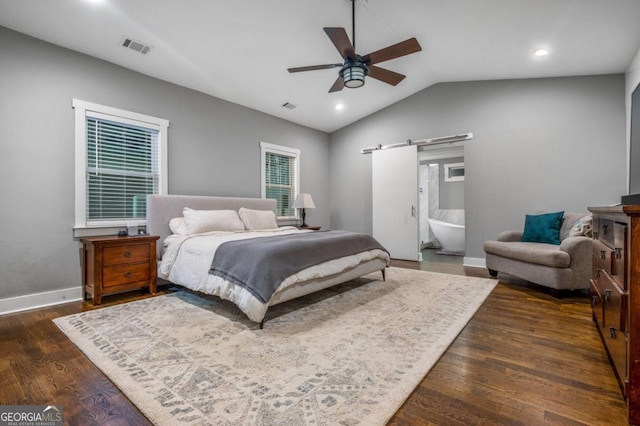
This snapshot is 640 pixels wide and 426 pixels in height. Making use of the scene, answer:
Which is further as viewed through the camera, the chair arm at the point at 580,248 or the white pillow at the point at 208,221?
the white pillow at the point at 208,221

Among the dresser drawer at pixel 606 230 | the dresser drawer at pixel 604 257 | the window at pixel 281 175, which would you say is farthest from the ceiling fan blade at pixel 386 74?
the window at pixel 281 175

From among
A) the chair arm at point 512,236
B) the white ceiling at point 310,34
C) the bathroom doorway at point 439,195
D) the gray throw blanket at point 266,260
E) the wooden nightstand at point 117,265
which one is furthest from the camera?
the bathroom doorway at point 439,195

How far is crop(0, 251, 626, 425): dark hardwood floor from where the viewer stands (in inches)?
56.2

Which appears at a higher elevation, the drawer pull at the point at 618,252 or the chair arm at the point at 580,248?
the drawer pull at the point at 618,252

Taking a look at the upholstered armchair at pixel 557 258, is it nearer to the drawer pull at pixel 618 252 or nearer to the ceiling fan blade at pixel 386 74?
the drawer pull at pixel 618 252

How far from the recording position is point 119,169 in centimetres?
377

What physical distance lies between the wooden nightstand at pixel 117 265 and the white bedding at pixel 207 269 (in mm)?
180

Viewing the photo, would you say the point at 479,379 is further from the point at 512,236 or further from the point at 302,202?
the point at 302,202

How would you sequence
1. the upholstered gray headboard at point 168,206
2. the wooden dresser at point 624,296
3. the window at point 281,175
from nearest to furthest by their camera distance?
the wooden dresser at point 624,296 → the upholstered gray headboard at point 168,206 → the window at point 281,175

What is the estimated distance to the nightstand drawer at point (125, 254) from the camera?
319 cm

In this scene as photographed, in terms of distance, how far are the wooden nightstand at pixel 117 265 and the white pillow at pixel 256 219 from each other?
4.24ft

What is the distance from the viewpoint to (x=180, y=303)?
3.20 metres

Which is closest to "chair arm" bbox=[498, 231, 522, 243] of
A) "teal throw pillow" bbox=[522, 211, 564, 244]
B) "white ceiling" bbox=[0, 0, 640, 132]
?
"teal throw pillow" bbox=[522, 211, 564, 244]

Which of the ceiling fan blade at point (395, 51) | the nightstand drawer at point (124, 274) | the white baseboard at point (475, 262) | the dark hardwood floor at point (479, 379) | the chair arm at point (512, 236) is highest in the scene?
the ceiling fan blade at point (395, 51)
